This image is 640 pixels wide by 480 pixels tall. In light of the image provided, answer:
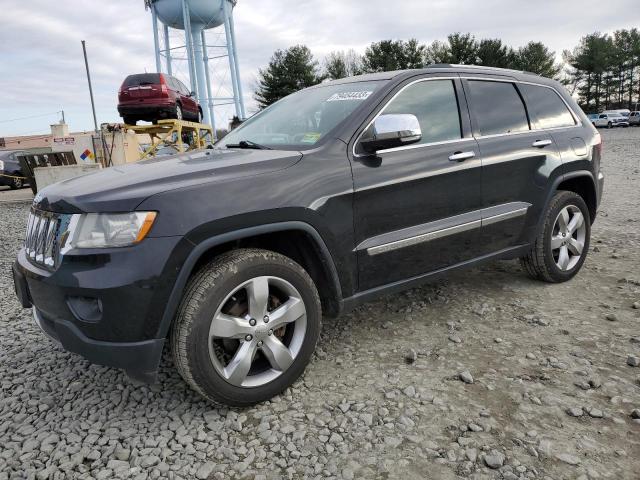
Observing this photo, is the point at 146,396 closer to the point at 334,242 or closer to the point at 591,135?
the point at 334,242

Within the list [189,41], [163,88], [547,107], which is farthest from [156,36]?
[547,107]

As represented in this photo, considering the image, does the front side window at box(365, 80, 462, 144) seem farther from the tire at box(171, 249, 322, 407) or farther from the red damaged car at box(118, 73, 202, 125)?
the red damaged car at box(118, 73, 202, 125)

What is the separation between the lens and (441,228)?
315cm

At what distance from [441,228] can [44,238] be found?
2269 millimetres

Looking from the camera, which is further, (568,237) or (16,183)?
(16,183)

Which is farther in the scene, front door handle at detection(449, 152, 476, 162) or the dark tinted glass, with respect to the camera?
the dark tinted glass

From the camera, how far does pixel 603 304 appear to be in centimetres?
374

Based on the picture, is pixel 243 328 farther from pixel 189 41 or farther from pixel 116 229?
pixel 189 41

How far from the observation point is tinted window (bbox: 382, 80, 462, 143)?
3.18m

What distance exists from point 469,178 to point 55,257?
8.25 feet

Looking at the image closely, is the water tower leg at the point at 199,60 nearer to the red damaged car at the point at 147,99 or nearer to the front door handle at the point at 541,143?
the red damaged car at the point at 147,99

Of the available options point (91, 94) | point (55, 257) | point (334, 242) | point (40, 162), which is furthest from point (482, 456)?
point (91, 94)

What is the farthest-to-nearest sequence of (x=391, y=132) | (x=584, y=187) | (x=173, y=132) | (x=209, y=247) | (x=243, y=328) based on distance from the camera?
(x=173, y=132)
(x=584, y=187)
(x=391, y=132)
(x=243, y=328)
(x=209, y=247)

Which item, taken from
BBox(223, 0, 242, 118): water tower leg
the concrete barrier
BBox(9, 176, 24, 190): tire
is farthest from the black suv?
BBox(223, 0, 242, 118): water tower leg
